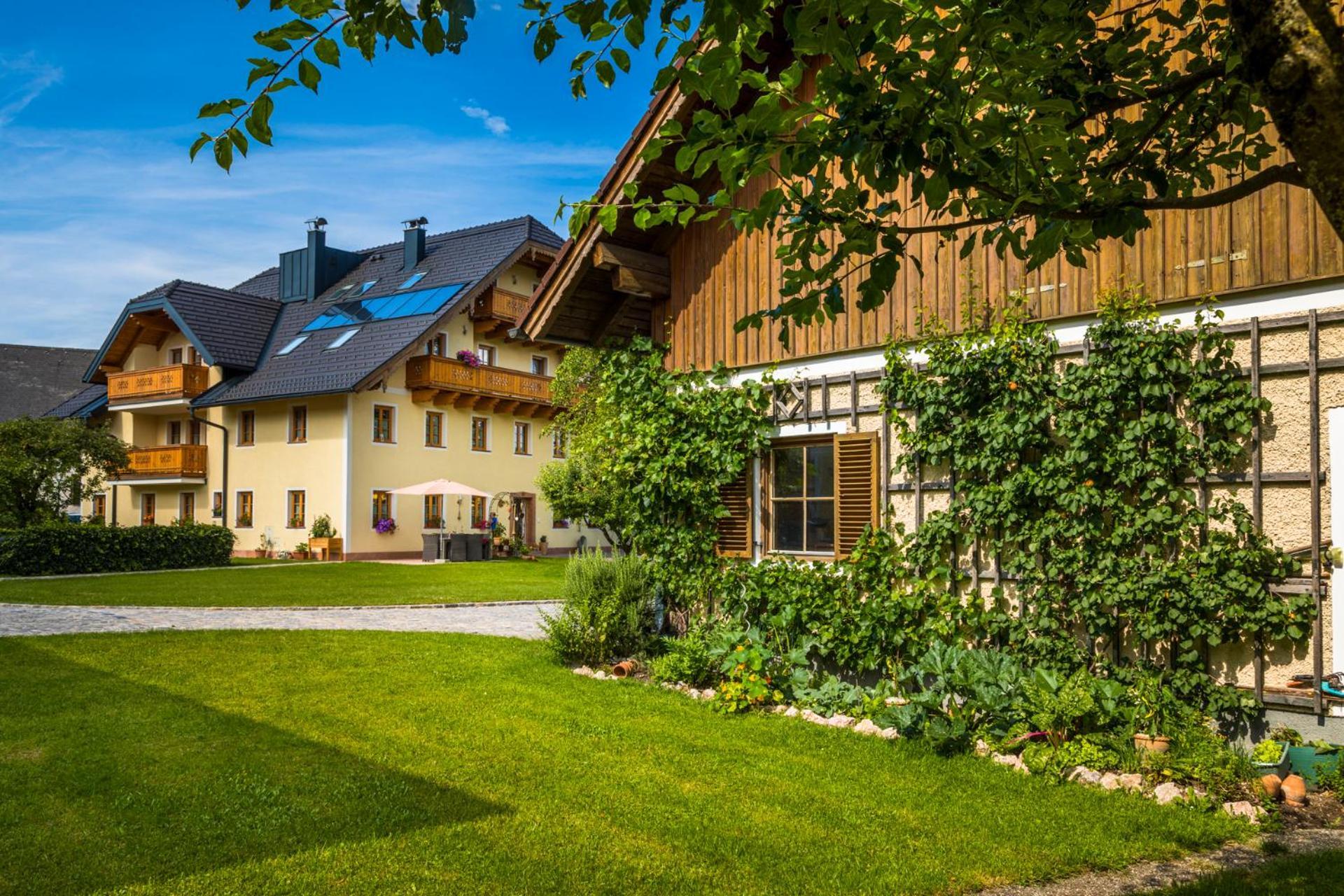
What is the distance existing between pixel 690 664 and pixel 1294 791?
15.6ft

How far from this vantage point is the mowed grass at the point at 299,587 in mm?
17641

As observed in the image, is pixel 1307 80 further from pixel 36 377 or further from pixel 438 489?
pixel 36 377

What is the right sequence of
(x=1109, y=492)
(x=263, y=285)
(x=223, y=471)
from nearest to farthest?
(x=1109, y=492)
(x=223, y=471)
(x=263, y=285)

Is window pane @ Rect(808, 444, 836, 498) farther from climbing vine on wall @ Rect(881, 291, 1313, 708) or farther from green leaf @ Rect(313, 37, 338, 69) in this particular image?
green leaf @ Rect(313, 37, 338, 69)

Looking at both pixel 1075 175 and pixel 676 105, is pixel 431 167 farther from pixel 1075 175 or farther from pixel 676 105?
pixel 1075 175

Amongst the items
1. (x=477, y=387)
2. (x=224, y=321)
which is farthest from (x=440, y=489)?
(x=224, y=321)

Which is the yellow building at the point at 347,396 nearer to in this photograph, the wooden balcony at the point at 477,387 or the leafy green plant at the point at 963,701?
the wooden balcony at the point at 477,387

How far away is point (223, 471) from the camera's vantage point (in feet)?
106

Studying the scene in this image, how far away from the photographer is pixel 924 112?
3285 millimetres

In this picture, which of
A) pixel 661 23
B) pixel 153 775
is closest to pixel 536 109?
pixel 153 775

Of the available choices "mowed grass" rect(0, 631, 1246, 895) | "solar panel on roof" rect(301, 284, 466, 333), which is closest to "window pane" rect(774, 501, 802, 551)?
"mowed grass" rect(0, 631, 1246, 895)

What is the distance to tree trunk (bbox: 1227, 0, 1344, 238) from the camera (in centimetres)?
246

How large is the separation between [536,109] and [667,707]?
14.8 metres

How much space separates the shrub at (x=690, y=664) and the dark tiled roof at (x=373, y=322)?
20.6 meters
